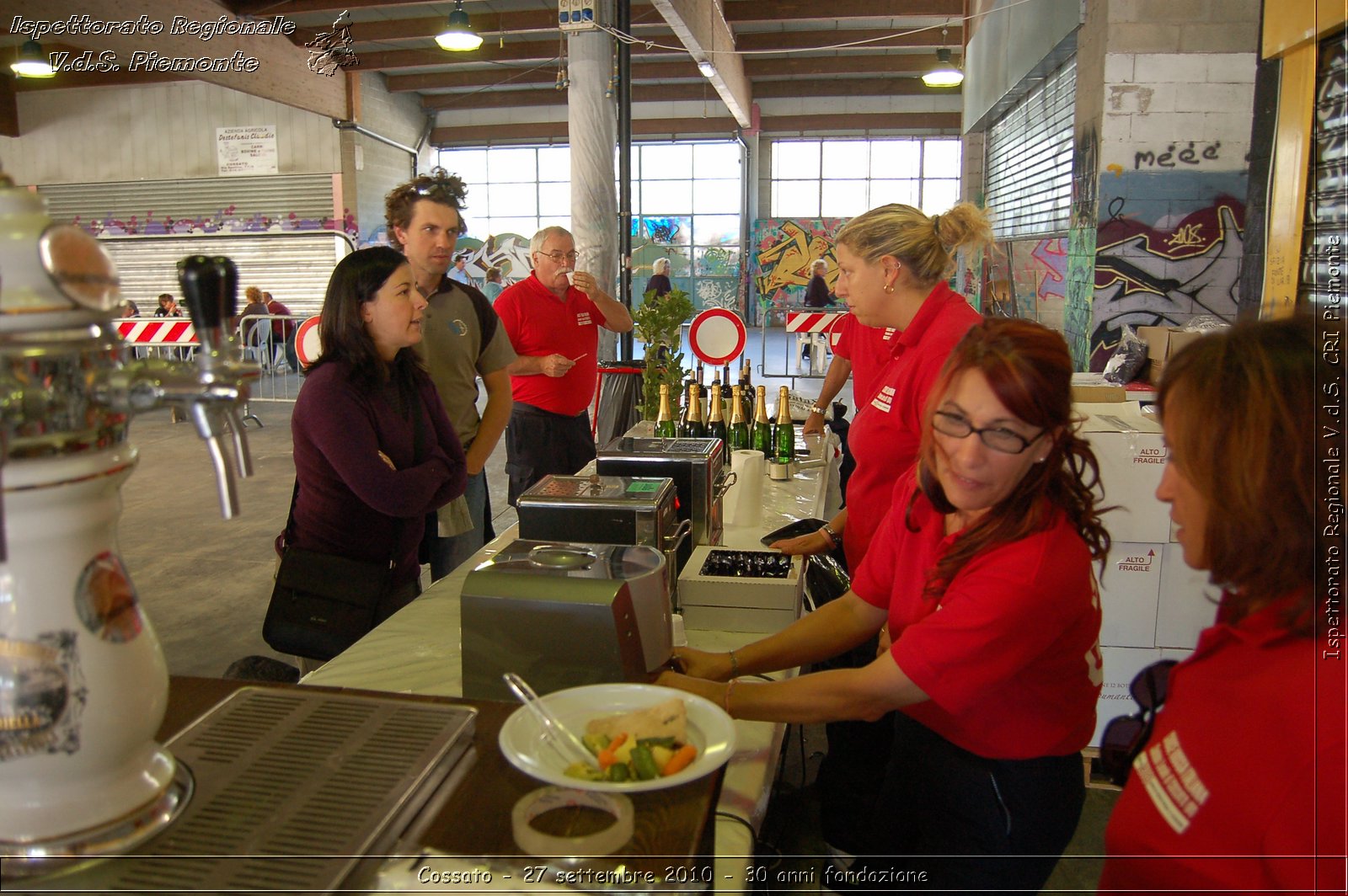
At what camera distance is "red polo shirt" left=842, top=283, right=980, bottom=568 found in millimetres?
2252

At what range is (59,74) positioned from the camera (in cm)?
1393

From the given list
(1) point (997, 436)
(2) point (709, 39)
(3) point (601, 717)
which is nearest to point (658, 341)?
(1) point (997, 436)

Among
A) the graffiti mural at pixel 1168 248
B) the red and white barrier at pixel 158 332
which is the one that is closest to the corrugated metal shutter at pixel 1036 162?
the graffiti mural at pixel 1168 248

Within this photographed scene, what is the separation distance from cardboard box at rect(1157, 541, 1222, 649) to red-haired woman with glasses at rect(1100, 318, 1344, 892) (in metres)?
2.11

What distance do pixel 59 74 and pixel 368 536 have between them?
1560 centimetres

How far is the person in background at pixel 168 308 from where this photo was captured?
12438 millimetres

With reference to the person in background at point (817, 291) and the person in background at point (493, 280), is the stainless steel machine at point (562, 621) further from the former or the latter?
the person in background at point (493, 280)

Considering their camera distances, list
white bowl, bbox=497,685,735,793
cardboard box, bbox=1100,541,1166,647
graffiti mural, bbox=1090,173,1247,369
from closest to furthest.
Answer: white bowl, bbox=497,685,735,793 < cardboard box, bbox=1100,541,1166,647 < graffiti mural, bbox=1090,173,1247,369

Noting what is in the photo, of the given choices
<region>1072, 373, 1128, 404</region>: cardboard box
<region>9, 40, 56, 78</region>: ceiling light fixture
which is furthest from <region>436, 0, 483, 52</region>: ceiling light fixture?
<region>1072, 373, 1128, 404</region>: cardboard box

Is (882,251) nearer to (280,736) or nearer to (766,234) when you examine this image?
(280,736)

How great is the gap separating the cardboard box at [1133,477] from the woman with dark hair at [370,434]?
1.89 metres

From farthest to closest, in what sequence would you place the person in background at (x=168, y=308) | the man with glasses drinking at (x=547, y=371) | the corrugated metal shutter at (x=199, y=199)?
the corrugated metal shutter at (x=199, y=199)
the person in background at (x=168, y=308)
the man with glasses drinking at (x=547, y=371)

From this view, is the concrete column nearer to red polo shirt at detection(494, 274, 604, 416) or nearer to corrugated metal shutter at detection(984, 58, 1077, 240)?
red polo shirt at detection(494, 274, 604, 416)

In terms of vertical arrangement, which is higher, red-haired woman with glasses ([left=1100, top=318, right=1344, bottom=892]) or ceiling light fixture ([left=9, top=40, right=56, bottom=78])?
ceiling light fixture ([left=9, top=40, right=56, bottom=78])
